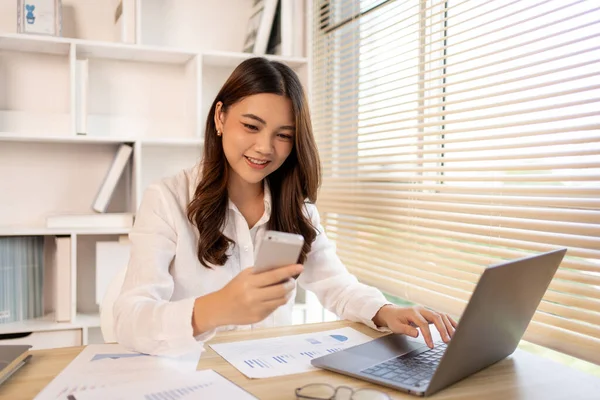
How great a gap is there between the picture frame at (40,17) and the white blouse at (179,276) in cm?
107

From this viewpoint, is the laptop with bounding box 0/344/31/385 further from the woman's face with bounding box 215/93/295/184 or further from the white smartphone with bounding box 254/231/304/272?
the woman's face with bounding box 215/93/295/184

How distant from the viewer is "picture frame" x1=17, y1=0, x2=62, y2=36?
2.12 metres

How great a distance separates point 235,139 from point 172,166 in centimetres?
123

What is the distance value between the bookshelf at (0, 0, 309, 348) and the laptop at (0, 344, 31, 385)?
117cm

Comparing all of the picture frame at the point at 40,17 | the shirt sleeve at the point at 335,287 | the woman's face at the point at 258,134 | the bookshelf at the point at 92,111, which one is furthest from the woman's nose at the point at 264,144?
the picture frame at the point at 40,17

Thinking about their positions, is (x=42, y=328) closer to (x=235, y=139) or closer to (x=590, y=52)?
(x=235, y=139)

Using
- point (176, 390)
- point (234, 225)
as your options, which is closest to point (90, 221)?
point (234, 225)

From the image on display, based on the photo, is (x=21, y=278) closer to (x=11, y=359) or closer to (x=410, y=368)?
(x=11, y=359)

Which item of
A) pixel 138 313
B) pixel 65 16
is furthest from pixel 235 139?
pixel 65 16

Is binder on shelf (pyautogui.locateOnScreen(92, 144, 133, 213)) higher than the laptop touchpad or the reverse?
higher

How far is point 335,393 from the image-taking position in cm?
88

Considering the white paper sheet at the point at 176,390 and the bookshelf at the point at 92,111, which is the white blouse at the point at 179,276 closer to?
the white paper sheet at the point at 176,390

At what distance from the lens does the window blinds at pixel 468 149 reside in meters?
1.24

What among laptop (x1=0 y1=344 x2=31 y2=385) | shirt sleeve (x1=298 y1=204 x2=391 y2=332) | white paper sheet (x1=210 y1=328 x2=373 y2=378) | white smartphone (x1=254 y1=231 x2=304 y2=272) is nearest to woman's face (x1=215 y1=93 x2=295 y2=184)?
shirt sleeve (x1=298 y1=204 x2=391 y2=332)
